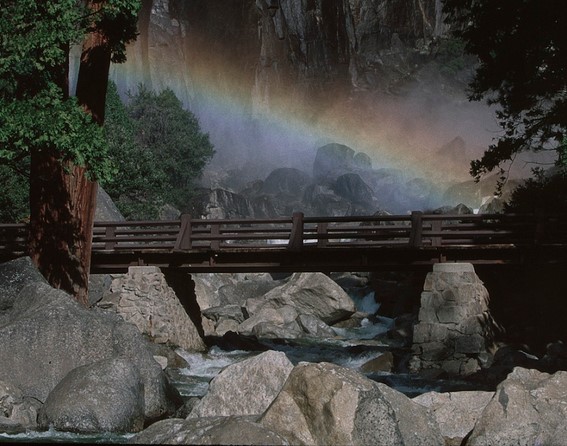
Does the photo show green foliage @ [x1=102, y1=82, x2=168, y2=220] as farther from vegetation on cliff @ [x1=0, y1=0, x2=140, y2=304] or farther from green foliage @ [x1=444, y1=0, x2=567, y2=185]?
vegetation on cliff @ [x1=0, y1=0, x2=140, y2=304]

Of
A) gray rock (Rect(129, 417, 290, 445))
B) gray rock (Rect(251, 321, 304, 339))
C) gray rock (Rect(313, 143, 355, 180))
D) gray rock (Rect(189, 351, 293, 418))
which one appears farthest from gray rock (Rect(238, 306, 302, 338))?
gray rock (Rect(313, 143, 355, 180))

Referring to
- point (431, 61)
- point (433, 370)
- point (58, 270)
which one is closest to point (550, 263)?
point (433, 370)

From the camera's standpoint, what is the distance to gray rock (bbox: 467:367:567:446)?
8133 mm

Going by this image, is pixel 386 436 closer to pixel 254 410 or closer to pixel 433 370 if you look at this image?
pixel 254 410

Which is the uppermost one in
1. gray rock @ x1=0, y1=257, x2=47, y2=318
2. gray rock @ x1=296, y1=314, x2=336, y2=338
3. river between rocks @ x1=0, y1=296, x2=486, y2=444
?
gray rock @ x1=0, y1=257, x2=47, y2=318

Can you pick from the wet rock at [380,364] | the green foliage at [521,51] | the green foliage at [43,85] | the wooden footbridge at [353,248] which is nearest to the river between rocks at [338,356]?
the wet rock at [380,364]

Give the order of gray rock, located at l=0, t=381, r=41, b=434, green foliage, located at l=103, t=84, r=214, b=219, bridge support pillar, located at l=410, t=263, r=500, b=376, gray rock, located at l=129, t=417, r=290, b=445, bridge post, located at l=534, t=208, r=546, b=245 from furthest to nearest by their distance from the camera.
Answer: green foliage, located at l=103, t=84, r=214, b=219
bridge post, located at l=534, t=208, r=546, b=245
bridge support pillar, located at l=410, t=263, r=500, b=376
gray rock, located at l=0, t=381, r=41, b=434
gray rock, located at l=129, t=417, r=290, b=445

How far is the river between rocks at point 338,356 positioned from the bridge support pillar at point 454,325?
3.63 ft

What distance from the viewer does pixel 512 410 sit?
27.1ft

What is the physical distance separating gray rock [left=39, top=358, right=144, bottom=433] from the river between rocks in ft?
13.8

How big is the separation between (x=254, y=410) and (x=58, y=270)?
688 centimetres

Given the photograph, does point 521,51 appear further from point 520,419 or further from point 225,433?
point 225,433

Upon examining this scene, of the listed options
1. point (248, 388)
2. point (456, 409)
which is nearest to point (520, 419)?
point (456, 409)

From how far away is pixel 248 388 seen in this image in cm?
906
